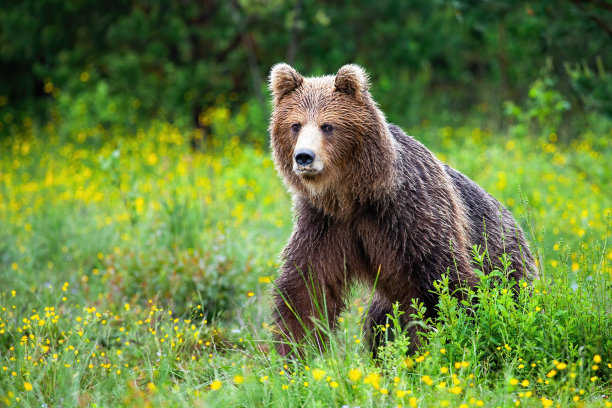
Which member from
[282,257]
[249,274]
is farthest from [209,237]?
[282,257]

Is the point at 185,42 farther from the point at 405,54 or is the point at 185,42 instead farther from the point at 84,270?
the point at 84,270

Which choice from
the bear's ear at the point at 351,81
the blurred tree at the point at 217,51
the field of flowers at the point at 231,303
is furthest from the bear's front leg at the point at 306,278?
the blurred tree at the point at 217,51

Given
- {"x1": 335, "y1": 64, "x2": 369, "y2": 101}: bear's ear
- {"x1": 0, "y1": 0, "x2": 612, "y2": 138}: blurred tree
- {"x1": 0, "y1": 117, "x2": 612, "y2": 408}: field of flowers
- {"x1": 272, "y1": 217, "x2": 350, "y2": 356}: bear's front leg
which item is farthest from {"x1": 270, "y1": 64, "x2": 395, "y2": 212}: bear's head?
{"x1": 0, "y1": 0, "x2": 612, "y2": 138}: blurred tree

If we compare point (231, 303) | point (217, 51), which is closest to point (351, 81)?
point (231, 303)

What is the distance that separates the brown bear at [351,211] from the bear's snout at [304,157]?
6 centimetres

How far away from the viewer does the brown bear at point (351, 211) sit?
3.95m

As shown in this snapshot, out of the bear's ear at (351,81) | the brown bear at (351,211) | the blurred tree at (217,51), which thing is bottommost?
the brown bear at (351,211)

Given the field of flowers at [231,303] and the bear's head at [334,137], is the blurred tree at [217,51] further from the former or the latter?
the bear's head at [334,137]

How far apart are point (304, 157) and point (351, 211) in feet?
1.61

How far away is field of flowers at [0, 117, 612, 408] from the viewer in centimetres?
324

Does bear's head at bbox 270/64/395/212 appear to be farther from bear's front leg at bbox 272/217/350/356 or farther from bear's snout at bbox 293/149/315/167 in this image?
bear's front leg at bbox 272/217/350/356

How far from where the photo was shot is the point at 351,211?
13.3ft

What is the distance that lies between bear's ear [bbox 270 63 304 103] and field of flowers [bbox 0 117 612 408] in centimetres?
116

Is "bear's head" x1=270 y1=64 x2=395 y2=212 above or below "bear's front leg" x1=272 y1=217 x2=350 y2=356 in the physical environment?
above
